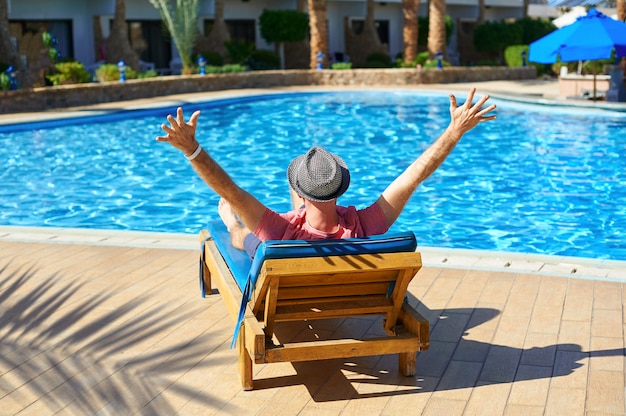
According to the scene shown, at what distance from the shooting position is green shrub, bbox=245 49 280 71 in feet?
103

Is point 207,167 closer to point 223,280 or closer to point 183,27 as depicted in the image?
point 223,280

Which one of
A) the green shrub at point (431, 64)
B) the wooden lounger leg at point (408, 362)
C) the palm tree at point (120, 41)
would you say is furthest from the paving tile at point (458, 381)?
the palm tree at point (120, 41)

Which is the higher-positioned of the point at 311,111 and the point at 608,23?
the point at 608,23

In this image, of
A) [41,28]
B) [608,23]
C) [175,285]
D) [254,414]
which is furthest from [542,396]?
[41,28]

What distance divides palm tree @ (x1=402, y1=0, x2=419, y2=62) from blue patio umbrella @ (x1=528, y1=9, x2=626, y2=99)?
10.9m

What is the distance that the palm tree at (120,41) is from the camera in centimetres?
2867

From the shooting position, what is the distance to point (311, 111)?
21922mm

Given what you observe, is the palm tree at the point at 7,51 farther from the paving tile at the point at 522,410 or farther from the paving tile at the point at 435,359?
the paving tile at the point at 522,410

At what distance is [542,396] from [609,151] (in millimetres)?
11547

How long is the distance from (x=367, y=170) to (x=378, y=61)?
19.8 meters

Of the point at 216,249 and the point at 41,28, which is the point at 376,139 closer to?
the point at 216,249

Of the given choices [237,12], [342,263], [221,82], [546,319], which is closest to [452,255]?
[546,319]

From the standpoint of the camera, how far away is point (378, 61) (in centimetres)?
3312

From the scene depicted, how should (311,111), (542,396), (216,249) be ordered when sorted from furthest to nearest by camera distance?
(311,111), (216,249), (542,396)
